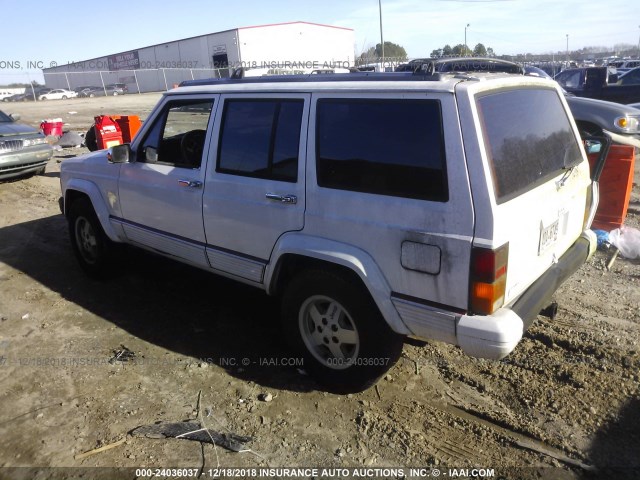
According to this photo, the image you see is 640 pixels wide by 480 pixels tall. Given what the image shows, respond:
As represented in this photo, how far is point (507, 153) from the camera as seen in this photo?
2656 mm

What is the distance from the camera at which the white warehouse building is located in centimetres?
4863

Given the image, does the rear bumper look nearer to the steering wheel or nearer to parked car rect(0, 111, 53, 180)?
the steering wheel

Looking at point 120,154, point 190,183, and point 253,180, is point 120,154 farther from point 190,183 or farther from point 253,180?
point 253,180

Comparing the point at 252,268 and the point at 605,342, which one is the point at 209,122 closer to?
the point at 252,268

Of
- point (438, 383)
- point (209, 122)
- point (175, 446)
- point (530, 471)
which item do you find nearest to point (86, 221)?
point (209, 122)

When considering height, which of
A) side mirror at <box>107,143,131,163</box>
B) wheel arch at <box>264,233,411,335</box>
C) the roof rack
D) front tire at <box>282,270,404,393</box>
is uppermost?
the roof rack

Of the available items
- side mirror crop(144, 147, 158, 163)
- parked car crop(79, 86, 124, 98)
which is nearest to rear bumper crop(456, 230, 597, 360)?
side mirror crop(144, 147, 158, 163)

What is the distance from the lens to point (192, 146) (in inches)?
162

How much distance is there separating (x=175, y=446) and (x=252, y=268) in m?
1.24

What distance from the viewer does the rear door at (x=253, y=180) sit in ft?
10.4

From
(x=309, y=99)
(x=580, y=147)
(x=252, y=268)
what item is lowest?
(x=252, y=268)

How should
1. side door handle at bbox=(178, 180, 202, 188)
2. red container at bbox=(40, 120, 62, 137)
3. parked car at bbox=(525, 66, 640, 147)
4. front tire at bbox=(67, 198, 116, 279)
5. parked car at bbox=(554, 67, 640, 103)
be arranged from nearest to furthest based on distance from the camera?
side door handle at bbox=(178, 180, 202, 188) < front tire at bbox=(67, 198, 116, 279) < parked car at bbox=(525, 66, 640, 147) < parked car at bbox=(554, 67, 640, 103) < red container at bbox=(40, 120, 62, 137)

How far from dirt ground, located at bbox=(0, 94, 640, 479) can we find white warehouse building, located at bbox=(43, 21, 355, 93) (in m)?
42.8

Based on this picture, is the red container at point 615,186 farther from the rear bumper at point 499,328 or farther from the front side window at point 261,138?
the front side window at point 261,138
